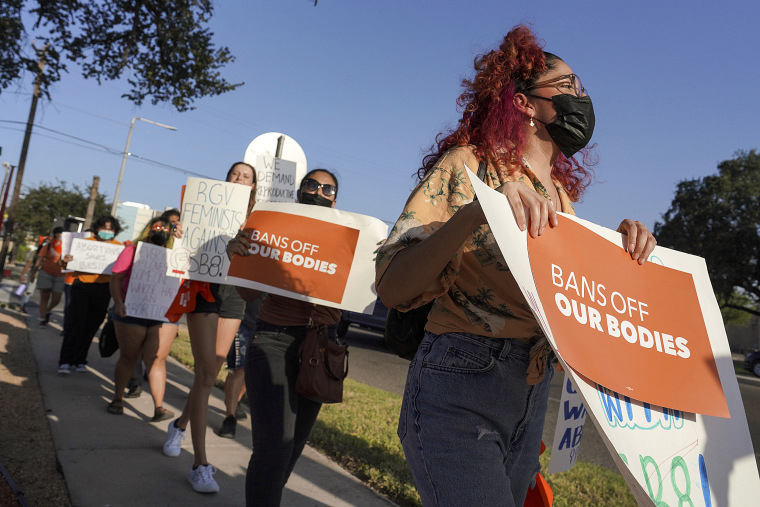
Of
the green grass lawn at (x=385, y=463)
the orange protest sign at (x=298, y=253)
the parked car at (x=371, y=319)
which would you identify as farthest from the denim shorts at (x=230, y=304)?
the parked car at (x=371, y=319)

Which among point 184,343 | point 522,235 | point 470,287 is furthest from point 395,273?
point 184,343

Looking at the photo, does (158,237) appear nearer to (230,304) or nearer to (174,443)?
(230,304)

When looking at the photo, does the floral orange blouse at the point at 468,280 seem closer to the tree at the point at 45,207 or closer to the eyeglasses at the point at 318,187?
the eyeglasses at the point at 318,187

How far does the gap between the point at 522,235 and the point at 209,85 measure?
22.4ft

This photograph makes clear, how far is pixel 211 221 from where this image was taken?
399 cm

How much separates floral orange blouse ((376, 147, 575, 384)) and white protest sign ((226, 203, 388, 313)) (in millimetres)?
1675

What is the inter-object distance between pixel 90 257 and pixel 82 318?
0.80 meters

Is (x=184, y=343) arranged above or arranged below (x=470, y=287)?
below

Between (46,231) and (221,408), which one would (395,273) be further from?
(46,231)

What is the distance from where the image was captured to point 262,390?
292 cm

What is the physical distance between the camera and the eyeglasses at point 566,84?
1898 millimetres

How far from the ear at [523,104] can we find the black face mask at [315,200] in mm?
1986

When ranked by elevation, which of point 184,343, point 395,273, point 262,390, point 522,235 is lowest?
point 184,343

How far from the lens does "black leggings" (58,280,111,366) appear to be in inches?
261
